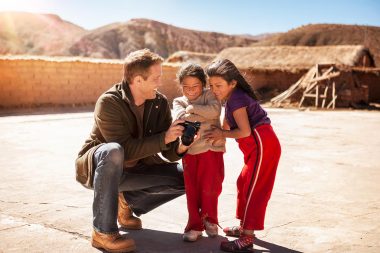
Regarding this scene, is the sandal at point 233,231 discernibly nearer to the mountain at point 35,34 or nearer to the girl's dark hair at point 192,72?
the girl's dark hair at point 192,72

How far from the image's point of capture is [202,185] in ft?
10.7

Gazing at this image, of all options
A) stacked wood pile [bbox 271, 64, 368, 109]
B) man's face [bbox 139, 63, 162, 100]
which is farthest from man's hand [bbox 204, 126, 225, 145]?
stacked wood pile [bbox 271, 64, 368, 109]

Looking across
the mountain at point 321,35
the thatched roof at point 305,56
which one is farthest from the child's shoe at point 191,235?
the mountain at point 321,35

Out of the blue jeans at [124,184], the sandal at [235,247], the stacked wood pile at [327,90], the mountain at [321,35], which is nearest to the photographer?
the blue jeans at [124,184]

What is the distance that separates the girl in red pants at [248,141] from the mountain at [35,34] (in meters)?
78.8

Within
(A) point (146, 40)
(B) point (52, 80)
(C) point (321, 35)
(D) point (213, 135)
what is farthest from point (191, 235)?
(A) point (146, 40)

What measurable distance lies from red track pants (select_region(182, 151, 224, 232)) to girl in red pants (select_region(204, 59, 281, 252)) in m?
0.16

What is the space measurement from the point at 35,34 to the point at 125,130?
9820cm

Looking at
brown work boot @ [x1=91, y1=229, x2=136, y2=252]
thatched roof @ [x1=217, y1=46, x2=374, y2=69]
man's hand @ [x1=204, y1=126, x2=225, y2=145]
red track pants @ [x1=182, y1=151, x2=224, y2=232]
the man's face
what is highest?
thatched roof @ [x1=217, y1=46, x2=374, y2=69]

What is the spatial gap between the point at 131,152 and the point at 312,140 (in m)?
6.33

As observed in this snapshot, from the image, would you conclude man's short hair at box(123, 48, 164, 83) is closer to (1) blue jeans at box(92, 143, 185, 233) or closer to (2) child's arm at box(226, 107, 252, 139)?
(1) blue jeans at box(92, 143, 185, 233)

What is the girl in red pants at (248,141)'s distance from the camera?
3.06 m

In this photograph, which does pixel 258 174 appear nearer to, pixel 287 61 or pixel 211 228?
pixel 211 228

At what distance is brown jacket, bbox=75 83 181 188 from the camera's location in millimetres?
2998
